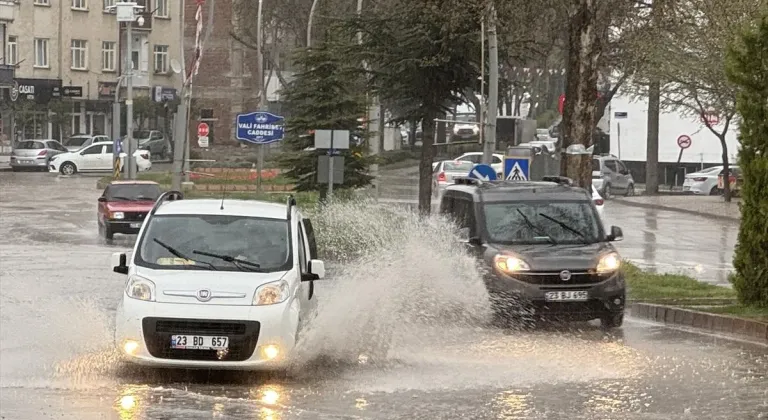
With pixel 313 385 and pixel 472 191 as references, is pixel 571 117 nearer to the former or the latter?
pixel 472 191

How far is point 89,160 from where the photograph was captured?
70.3 meters

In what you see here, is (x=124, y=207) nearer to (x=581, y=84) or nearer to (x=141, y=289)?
(x=581, y=84)

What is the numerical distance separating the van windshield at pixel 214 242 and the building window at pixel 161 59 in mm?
75580

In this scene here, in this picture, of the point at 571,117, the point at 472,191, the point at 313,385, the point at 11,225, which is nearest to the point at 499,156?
the point at 11,225

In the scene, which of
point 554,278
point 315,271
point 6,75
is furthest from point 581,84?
point 6,75

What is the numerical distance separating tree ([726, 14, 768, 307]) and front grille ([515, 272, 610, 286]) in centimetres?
224

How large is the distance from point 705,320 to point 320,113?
2115cm

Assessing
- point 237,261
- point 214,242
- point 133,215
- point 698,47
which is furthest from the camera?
point 698,47

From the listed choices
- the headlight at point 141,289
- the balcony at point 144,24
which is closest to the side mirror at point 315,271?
the headlight at point 141,289

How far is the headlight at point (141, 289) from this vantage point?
12578 mm

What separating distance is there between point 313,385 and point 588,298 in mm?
5415

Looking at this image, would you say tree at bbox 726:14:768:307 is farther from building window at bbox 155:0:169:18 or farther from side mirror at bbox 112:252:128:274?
building window at bbox 155:0:169:18

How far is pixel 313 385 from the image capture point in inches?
498

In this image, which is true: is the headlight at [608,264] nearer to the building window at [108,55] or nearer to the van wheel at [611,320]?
the van wheel at [611,320]
